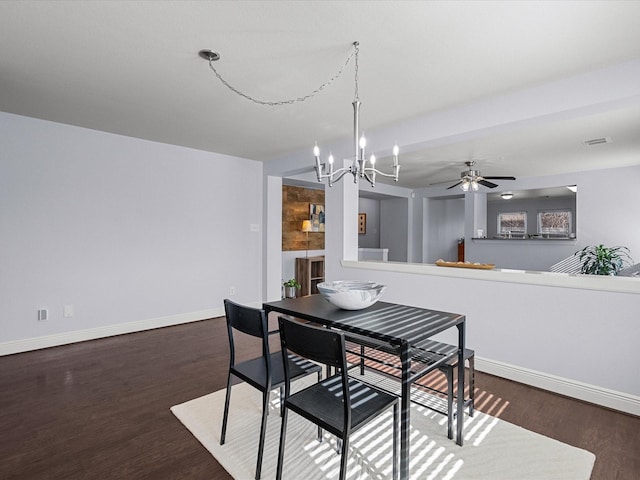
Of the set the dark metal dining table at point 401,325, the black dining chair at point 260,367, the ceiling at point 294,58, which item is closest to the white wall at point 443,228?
the ceiling at point 294,58

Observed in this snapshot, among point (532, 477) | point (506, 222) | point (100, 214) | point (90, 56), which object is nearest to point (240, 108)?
point (90, 56)

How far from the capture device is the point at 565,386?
2.59 m

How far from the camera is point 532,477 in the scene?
1.69 metres

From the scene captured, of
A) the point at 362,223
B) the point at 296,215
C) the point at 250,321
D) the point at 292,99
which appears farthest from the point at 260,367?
the point at 362,223

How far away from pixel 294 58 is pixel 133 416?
2.60 meters

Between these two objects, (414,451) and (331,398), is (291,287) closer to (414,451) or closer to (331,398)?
(414,451)

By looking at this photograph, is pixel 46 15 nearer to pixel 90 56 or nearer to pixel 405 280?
pixel 90 56

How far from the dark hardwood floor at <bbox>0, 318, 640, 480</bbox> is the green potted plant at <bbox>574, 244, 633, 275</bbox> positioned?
3.45m

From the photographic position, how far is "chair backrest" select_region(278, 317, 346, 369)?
1.41 m

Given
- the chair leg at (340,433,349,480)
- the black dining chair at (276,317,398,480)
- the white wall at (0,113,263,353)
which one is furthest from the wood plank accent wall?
the chair leg at (340,433,349,480)

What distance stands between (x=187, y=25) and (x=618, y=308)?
331 cm

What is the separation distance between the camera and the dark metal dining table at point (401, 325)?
158 cm

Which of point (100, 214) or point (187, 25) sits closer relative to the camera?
point (187, 25)

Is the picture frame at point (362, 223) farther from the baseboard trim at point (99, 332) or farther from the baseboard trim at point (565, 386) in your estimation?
the baseboard trim at point (565, 386)
